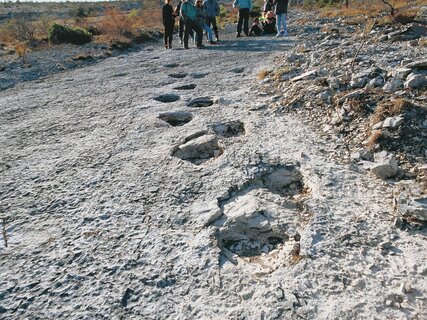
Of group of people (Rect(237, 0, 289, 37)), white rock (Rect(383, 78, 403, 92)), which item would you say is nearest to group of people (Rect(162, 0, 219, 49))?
A: group of people (Rect(237, 0, 289, 37))

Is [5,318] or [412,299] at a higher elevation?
[412,299]

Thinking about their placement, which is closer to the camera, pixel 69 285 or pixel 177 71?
pixel 69 285

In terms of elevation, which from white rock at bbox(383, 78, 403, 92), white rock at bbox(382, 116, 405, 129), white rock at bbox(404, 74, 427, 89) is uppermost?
white rock at bbox(404, 74, 427, 89)

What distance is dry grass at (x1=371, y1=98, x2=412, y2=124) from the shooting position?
3.46 metres

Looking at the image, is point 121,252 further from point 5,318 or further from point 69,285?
point 5,318

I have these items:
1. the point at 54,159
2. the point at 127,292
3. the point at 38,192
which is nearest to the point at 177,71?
the point at 54,159

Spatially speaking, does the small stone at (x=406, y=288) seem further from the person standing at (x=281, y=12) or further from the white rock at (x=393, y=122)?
the person standing at (x=281, y=12)

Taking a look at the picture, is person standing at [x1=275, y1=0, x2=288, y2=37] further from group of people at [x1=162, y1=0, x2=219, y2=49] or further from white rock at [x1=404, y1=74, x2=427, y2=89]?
white rock at [x1=404, y1=74, x2=427, y2=89]

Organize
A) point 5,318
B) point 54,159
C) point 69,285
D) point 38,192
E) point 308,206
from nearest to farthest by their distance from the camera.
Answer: point 5,318
point 69,285
point 308,206
point 38,192
point 54,159

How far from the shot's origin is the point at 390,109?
3521 millimetres

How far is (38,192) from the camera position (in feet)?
10.1

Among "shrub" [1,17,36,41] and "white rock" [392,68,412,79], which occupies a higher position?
"white rock" [392,68,412,79]

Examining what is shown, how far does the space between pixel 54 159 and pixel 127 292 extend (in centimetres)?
220

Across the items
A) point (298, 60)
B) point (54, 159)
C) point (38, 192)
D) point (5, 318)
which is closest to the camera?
point (5, 318)
